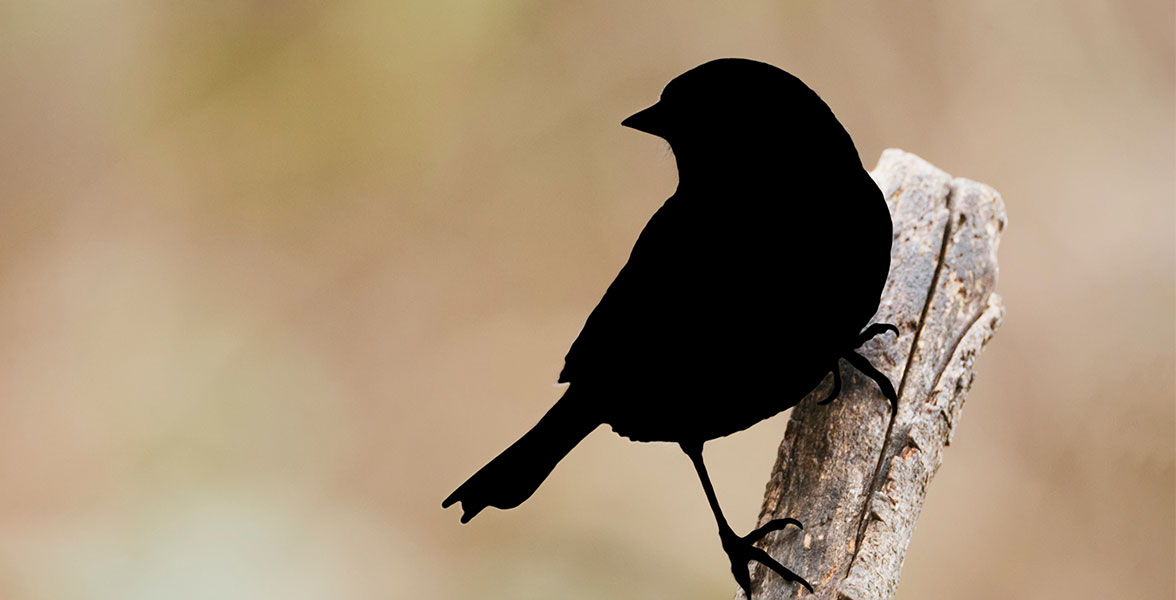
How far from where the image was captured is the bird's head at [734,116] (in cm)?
126

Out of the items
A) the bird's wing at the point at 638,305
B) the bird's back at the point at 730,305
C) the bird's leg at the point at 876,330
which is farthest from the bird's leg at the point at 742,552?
the bird's leg at the point at 876,330

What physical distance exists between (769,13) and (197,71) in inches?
69.2

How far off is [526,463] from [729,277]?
1.31ft

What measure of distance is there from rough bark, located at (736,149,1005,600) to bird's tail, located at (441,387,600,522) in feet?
1.27

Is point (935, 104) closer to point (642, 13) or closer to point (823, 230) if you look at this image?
point (642, 13)

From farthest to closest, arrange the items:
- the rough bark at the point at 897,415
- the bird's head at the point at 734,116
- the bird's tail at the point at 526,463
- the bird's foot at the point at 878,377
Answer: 1. the bird's foot at the point at 878,377
2. the rough bark at the point at 897,415
3. the bird's tail at the point at 526,463
4. the bird's head at the point at 734,116

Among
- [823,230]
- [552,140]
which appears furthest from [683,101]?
[552,140]

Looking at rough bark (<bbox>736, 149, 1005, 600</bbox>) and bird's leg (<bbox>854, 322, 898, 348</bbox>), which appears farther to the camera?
bird's leg (<bbox>854, 322, 898, 348</bbox>)

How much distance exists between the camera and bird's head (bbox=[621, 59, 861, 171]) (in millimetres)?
1261

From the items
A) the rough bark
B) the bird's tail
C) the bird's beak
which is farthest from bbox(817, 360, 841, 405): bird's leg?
the bird's beak

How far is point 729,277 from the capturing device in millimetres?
1302

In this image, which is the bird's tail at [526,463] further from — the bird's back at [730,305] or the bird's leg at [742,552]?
the bird's leg at [742,552]

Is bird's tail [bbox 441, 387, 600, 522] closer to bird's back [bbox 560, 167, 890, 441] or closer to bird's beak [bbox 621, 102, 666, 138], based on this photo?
bird's back [bbox 560, 167, 890, 441]

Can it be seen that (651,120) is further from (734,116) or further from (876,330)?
(876,330)
